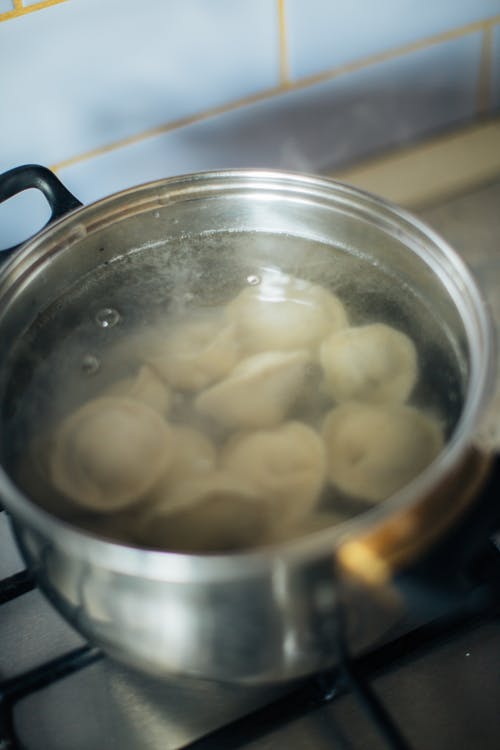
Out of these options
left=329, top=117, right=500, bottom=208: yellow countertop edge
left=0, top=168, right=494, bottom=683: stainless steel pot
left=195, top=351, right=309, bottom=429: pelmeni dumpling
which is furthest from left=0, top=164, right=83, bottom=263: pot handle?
left=329, top=117, right=500, bottom=208: yellow countertop edge

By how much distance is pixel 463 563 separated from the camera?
0.55 m

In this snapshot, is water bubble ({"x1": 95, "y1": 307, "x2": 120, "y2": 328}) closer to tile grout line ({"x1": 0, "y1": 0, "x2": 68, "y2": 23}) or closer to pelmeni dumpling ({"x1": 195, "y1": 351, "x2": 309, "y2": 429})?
pelmeni dumpling ({"x1": 195, "y1": 351, "x2": 309, "y2": 429})

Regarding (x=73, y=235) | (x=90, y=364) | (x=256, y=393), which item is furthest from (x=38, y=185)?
(x=256, y=393)

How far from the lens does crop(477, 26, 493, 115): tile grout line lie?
43.1 inches

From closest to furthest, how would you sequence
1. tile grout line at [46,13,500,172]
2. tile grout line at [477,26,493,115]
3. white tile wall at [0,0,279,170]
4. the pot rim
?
the pot rim < white tile wall at [0,0,279,170] < tile grout line at [46,13,500,172] < tile grout line at [477,26,493,115]

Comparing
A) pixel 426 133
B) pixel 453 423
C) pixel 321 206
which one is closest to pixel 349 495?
pixel 453 423

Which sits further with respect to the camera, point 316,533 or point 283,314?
point 283,314

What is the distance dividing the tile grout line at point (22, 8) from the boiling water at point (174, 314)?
256 mm

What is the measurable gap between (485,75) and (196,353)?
0.62 metres

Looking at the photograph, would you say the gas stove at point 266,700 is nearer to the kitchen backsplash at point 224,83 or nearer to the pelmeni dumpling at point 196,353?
the pelmeni dumpling at point 196,353

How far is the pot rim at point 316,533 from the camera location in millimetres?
476

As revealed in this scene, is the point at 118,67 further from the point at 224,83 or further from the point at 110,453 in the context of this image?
the point at 110,453

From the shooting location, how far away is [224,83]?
976 mm

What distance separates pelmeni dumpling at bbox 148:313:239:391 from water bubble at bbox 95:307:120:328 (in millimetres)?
52
